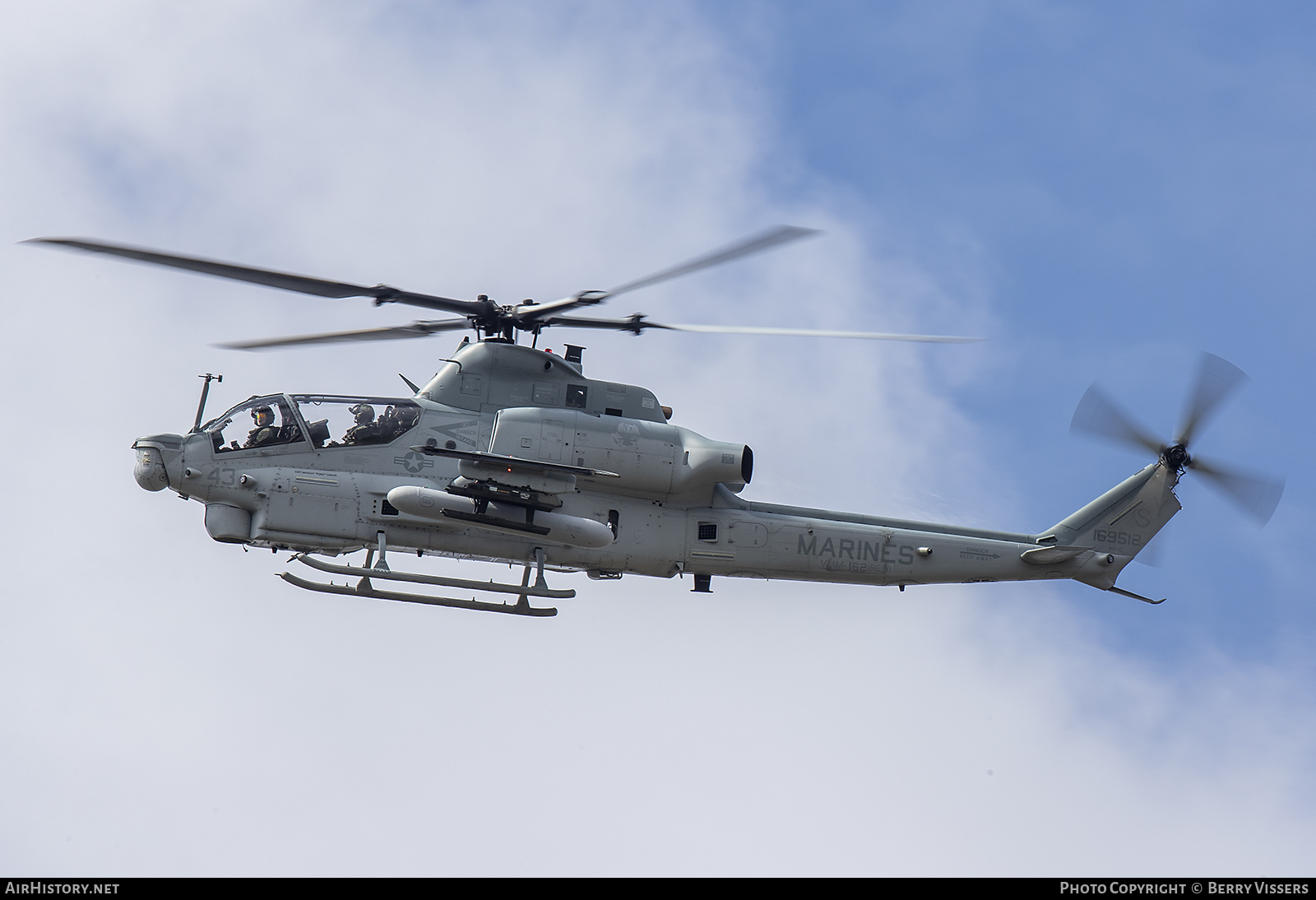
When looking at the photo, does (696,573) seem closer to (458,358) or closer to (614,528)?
(614,528)

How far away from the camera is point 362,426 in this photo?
15.7 meters

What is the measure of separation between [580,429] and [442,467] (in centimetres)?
178

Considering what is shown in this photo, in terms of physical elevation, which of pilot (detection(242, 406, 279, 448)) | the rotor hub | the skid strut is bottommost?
the skid strut

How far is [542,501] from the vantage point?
1541 cm

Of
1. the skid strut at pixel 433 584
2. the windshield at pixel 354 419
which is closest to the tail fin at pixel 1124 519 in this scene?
the skid strut at pixel 433 584

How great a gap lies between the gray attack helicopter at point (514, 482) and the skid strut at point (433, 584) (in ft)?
0.07

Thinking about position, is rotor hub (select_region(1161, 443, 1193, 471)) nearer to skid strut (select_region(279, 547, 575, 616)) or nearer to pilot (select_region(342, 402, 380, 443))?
skid strut (select_region(279, 547, 575, 616))

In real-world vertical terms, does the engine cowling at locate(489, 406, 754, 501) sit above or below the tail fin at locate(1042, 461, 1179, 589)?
below

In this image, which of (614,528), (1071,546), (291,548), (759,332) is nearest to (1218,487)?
(1071,546)

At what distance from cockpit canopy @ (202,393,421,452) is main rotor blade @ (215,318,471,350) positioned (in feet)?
2.21

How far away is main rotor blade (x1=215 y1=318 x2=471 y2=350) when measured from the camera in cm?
1546

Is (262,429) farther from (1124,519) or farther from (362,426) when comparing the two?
(1124,519)

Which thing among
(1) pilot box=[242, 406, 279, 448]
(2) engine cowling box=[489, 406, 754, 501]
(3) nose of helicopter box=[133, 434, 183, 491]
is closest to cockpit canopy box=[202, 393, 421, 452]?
(1) pilot box=[242, 406, 279, 448]
